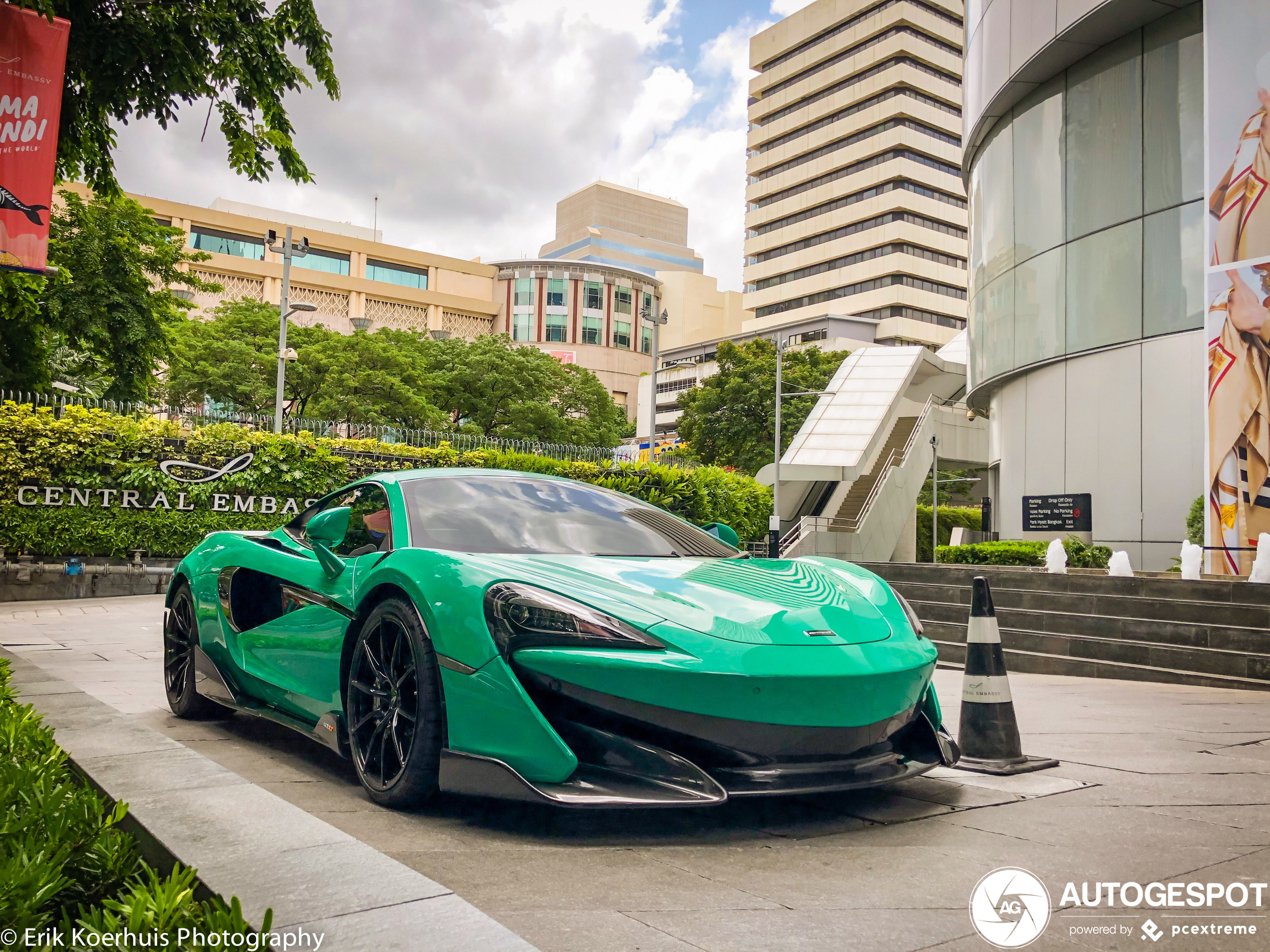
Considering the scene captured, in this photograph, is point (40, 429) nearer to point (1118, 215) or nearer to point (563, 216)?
point (1118, 215)

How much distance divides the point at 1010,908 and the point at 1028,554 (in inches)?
705

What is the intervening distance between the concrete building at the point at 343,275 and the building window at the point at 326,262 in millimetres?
63

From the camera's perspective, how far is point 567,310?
324 ft

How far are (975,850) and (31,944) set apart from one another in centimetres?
249

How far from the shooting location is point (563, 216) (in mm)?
188875

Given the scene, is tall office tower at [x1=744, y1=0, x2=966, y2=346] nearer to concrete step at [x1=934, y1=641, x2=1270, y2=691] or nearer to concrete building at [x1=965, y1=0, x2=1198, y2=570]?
concrete building at [x1=965, y1=0, x2=1198, y2=570]

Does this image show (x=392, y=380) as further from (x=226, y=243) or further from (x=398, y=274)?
(x=398, y=274)

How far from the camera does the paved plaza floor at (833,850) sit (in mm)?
2350

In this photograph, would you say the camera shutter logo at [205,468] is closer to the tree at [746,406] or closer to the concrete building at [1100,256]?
the concrete building at [1100,256]

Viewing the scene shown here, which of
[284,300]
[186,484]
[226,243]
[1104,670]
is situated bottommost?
A: [1104,670]

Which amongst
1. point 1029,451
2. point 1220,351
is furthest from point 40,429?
point 1029,451

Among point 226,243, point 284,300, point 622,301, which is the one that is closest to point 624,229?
point 622,301

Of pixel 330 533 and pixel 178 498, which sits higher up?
pixel 178 498

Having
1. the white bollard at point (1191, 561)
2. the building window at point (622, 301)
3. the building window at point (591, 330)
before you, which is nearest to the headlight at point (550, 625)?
the white bollard at point (1191, 561)
